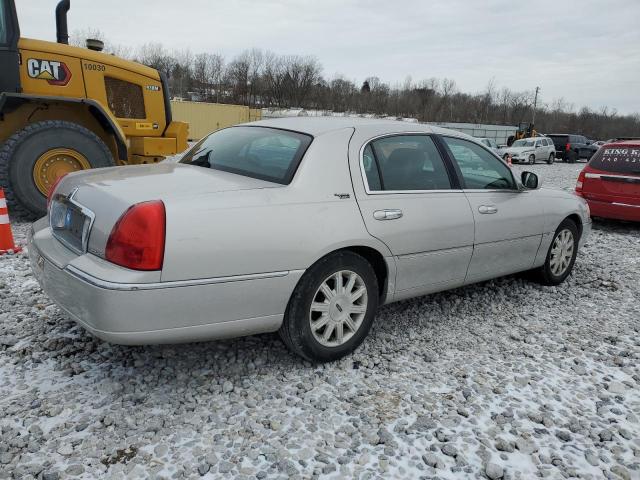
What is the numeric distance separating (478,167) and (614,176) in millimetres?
5210

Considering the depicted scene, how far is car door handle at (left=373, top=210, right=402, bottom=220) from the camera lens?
10.5 ft

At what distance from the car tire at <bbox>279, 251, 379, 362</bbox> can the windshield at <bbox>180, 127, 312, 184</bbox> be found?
0.60m

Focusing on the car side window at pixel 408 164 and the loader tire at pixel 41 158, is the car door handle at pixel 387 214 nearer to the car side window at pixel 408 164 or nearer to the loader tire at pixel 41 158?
the car side window at pixel 408 164

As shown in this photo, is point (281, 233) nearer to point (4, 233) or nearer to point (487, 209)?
point (487, 209)

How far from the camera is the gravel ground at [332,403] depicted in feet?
7.64

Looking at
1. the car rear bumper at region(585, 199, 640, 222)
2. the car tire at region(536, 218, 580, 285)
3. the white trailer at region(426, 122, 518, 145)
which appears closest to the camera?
the car tire at region(536, 218, 580, 285)

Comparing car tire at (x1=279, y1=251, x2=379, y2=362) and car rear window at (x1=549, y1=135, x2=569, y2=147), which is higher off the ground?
car rear window at (x1=549, y1=135, x2=569, y2=147)

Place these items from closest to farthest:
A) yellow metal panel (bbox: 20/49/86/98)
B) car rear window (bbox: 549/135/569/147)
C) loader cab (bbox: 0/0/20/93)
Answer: loader cab (bbox: 0/0/20/93) → yellow metal panel (bbox: 20/49/86/98) → car rear window (bbox: 549/135/569/147)

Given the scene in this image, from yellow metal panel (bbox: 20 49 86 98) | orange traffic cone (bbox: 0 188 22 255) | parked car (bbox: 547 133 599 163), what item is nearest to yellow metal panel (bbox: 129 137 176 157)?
yellow metal panel (bbox: 20 49 86 98)

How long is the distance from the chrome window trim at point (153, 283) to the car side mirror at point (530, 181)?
2.83m

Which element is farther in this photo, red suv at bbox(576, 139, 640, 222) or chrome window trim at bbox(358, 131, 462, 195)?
red suv at bbox(576, 139, 640, 222)

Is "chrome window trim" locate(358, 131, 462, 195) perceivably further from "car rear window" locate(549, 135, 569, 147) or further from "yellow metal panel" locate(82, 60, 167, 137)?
"car rear window" locate(549, 135, 569, 147)

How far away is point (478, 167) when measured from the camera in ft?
13.6

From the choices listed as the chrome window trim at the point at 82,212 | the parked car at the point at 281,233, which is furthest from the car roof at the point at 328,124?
the chrome window trim at the point at 82,212
